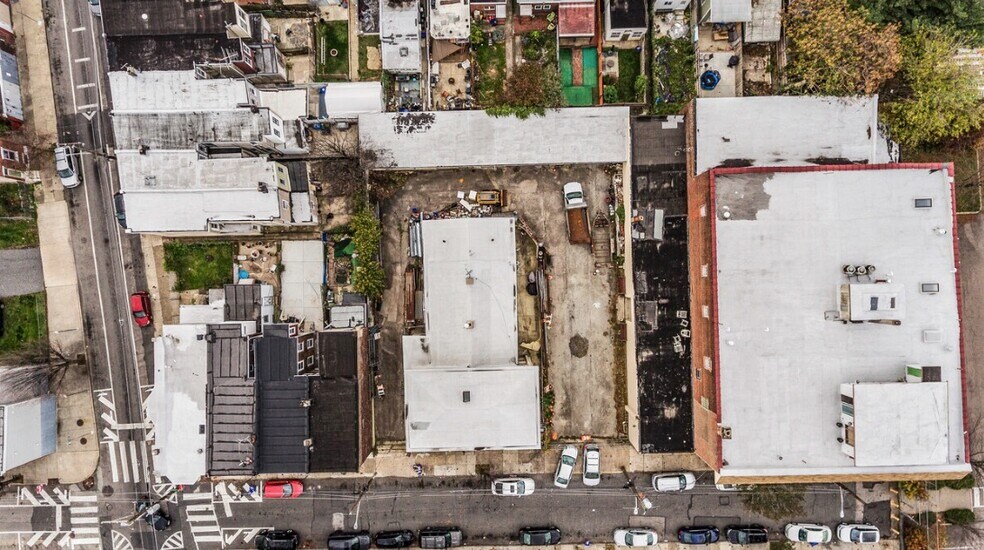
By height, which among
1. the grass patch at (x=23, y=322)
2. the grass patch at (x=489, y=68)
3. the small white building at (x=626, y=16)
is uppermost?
the small white building at (x=626, y=16)

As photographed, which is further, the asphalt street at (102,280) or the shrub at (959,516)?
the asphalt street at (102,280)

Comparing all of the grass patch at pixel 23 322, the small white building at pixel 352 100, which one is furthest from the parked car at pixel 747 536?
the grass patch at pixel 23 322

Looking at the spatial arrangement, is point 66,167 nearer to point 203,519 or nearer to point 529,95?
point 203,519

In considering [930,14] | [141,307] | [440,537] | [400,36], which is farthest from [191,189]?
[930,14]

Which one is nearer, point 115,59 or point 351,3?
point 115,59

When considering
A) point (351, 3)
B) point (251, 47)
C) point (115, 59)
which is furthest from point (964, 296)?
point (115, 59)

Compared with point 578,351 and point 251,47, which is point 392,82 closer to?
point 251,47

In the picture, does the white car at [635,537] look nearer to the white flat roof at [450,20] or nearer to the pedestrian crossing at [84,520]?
the white flat roof at [450,20]
